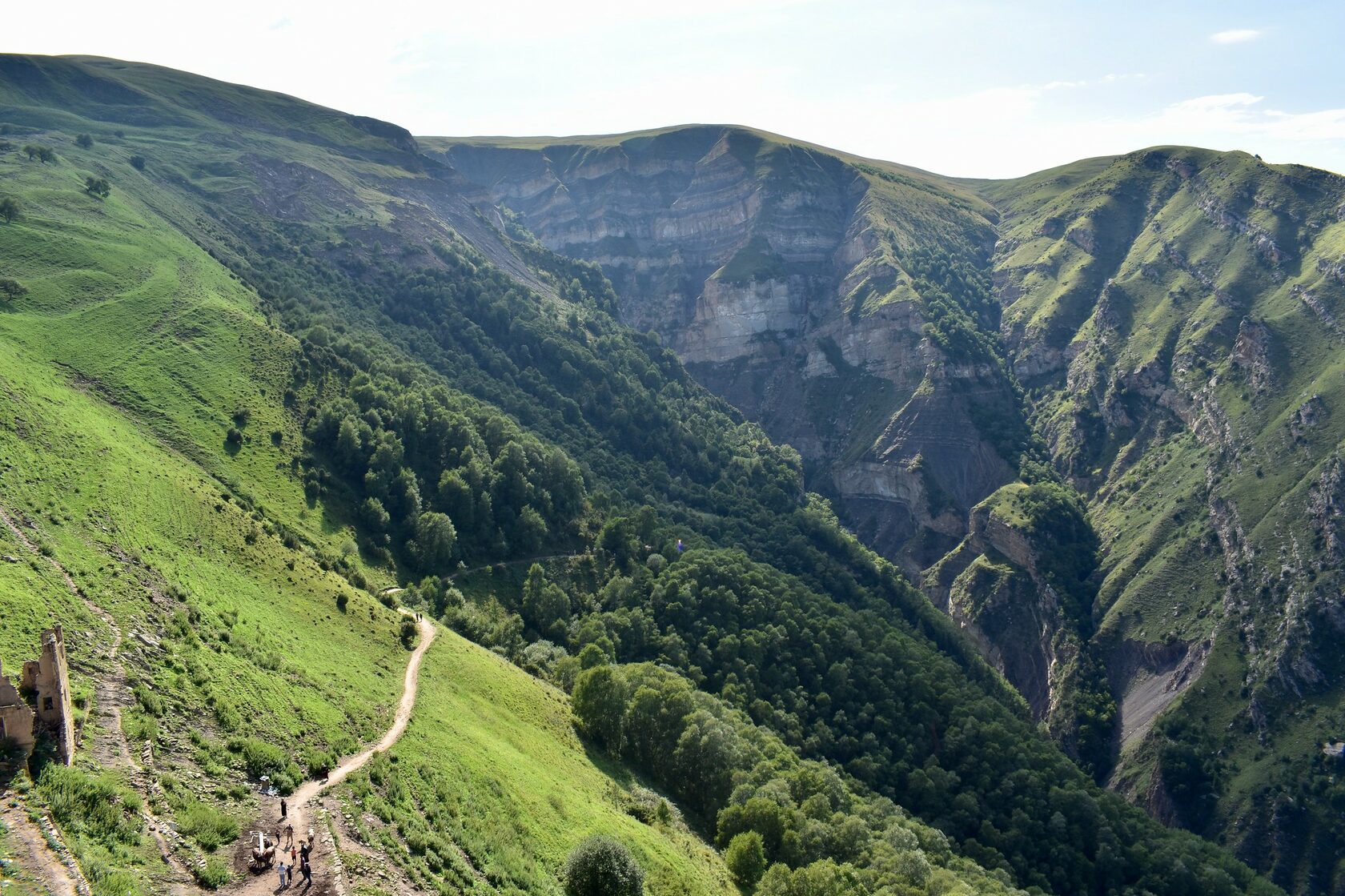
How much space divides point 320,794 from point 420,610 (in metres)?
47.6

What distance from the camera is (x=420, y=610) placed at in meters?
87.8

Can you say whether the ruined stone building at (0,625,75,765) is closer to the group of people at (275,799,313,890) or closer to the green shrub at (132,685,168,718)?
the green shrub at (132,685,168,718)

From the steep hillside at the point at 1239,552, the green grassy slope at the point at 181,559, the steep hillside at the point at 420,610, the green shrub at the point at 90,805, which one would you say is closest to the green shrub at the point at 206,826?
the steep hillside at the point at 420,610

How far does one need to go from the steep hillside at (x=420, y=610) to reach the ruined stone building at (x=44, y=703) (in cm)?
161

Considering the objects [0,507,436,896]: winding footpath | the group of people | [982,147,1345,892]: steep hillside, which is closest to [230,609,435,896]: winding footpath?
[0,507,436,896]: winding footpath

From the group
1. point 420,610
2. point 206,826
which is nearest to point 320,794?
point 206,826

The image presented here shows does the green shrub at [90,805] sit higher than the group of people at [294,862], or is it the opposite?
the green shrub at [90,805]

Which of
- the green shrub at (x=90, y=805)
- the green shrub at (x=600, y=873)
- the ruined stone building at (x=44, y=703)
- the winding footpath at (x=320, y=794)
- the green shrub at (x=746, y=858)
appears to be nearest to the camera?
the green shrub at (x=90, y=805)

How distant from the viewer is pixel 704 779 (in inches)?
3049

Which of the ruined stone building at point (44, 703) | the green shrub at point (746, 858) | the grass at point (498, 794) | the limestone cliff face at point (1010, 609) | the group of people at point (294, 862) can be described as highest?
the ruined stone building at point (44, 703)

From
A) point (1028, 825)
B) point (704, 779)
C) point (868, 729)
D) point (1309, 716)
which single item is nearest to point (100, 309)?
point (704, 779)

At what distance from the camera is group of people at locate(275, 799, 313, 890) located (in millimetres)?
33062

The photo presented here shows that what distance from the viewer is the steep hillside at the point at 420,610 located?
1687 inches

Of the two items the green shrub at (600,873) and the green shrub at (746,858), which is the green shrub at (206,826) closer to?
the green shrub at (600,873)
